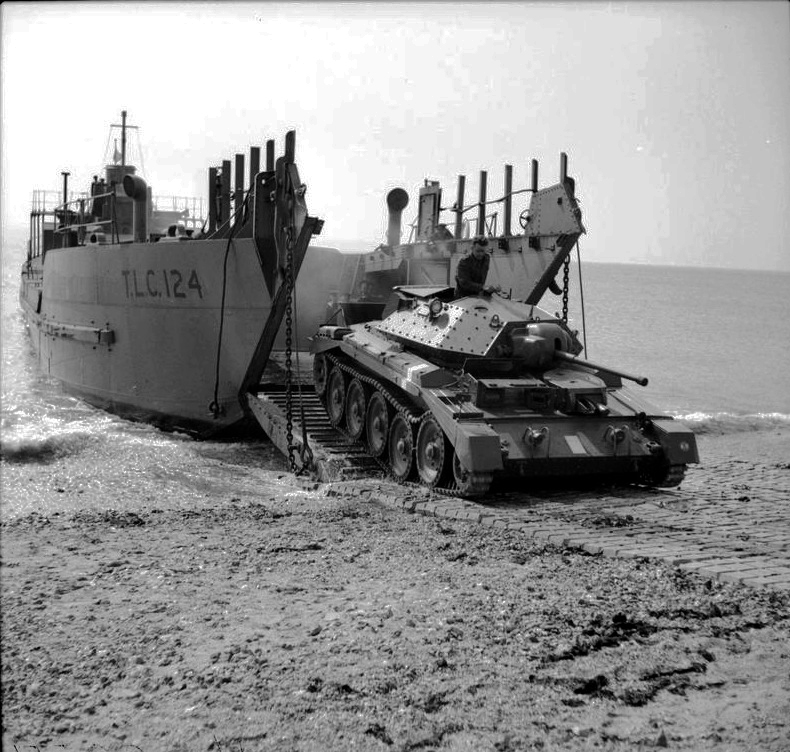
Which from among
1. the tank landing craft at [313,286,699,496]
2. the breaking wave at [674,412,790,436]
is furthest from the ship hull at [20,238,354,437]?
the breaking wave at [674,412,790,436]

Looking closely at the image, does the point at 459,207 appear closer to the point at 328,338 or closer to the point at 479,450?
the point at 328,338

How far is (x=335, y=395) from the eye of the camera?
11.9 metres

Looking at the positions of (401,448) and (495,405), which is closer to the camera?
(495,405)

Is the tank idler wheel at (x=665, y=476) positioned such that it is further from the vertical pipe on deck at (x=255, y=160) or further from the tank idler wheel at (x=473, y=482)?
the vertical pipe on deck at (x=255, y=160)

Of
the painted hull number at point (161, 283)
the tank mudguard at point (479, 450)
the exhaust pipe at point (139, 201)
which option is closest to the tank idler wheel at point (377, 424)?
the tank mudguard at point (479, 450)

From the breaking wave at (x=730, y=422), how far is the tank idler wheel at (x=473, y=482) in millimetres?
11599

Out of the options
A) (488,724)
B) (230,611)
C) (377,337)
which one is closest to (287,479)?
(377,337)

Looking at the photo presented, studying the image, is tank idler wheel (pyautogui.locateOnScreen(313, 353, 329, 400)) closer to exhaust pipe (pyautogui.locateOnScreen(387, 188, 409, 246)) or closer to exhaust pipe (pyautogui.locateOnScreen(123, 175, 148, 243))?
exhaust pipe (pyautogui.locateOnScreen(123, 175, 148, 243))

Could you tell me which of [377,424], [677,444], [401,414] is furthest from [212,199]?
[677,444]

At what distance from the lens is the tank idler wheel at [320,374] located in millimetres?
12406

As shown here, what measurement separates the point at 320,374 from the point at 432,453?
159 inches

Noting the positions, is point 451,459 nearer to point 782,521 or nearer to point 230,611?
point 782,521

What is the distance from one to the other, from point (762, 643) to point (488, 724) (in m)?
1.55

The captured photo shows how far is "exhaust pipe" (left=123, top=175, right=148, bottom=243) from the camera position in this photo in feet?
49.3
